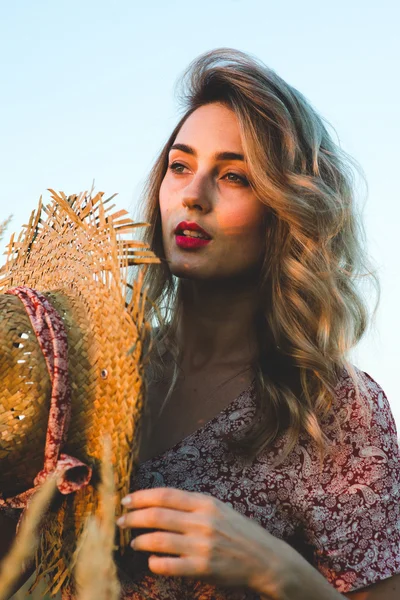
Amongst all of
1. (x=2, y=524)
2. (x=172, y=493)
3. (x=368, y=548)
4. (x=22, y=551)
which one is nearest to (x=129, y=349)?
(x=172, y=493)

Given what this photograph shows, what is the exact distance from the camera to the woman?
207 cm

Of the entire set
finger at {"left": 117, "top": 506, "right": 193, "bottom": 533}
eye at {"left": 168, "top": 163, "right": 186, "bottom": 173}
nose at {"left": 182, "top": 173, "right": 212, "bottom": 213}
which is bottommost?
finger at {"left": 117, "top": 506, "right": 193, "bottom": 533}

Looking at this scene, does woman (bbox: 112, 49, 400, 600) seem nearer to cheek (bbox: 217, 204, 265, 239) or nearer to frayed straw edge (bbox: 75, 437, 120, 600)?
cheek (bbox: 217, 204, 265, 239)

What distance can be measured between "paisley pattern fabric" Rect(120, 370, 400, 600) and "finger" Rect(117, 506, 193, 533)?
2.05 ft

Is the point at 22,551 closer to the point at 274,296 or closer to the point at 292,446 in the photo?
the point at 292,446

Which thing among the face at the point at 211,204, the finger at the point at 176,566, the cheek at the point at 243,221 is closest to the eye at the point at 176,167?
the face at the point at 211,204

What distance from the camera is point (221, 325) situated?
8.39 feet

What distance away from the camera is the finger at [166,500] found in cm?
140

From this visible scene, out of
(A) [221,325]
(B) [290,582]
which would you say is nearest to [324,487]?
(B) [290,582]

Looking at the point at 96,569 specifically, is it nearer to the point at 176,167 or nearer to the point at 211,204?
the point at 211,204

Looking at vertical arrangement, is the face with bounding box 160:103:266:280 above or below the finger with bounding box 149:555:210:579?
above

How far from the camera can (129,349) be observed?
4.75 feet

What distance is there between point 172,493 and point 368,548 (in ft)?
3.01

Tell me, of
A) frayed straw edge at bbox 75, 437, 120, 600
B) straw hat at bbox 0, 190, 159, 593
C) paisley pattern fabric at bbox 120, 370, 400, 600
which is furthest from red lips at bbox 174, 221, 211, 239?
frayed straw edge at bbox 75, 437, 120, 600
